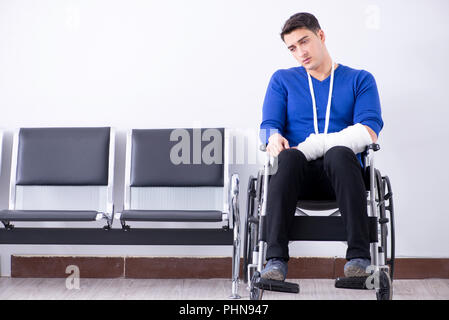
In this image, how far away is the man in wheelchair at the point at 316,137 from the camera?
1.63m

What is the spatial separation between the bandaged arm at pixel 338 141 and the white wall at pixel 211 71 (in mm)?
992

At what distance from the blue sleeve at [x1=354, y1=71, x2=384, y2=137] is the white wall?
0.77 meters

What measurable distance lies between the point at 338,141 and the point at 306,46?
0.45m

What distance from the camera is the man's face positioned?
82.0 inches

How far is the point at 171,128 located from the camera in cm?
279

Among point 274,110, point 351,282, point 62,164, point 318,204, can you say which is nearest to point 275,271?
point 351,282

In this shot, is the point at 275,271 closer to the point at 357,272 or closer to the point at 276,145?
the point at 357,272

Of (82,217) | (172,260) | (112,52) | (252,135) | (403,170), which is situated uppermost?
(112,52)

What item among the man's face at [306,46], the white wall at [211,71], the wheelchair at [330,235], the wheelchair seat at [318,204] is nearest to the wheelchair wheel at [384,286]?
the wheelchair at [330,235]

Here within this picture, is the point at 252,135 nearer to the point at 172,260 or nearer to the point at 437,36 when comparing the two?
the point at 172,260

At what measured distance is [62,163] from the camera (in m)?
2.71

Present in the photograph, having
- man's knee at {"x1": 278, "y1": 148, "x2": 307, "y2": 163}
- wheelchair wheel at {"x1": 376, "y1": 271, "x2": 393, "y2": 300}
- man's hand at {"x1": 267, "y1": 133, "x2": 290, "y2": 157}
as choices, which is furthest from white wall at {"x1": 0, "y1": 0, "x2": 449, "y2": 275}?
wheelchair wheel at {"x1": 376, "y1": 271, "x2": 393, "y2": 300}
